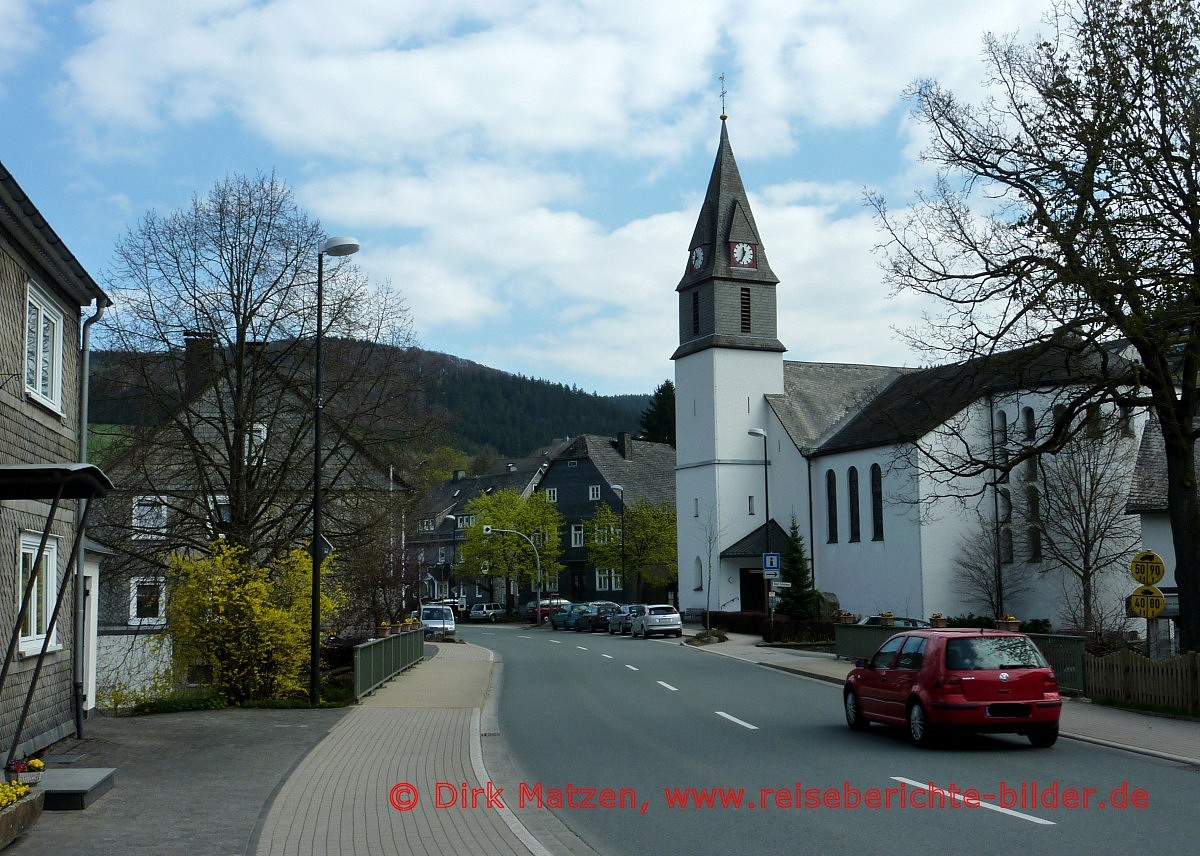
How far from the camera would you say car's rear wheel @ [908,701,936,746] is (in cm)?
1476

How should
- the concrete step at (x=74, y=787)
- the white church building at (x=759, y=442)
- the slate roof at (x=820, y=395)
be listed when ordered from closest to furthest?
the concrete step at (x=74, y=787), the white church building at (x=759, y=442), the slate roof at (x=820, y=395)

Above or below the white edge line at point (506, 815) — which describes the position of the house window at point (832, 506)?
above

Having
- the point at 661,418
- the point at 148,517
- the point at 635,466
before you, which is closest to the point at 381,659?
the point at 148,517

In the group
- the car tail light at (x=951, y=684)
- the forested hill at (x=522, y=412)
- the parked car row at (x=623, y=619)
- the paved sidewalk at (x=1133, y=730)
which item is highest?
the forested hill at (x=522, y=412)

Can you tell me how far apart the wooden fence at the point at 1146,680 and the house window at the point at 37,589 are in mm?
16131

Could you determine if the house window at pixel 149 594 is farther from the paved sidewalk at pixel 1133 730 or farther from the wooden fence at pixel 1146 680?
the wooden fence at pixel 1146 680

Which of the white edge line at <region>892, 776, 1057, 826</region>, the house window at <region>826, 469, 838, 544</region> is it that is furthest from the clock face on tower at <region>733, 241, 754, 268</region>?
the white edge line at <region>892, 776, 1057, 826</region>

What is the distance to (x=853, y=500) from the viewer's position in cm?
5594

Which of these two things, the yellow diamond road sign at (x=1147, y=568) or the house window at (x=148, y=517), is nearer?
the yellow diamond road sign at (x=1147, y=568)

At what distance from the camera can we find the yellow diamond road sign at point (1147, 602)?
18641 millimetres

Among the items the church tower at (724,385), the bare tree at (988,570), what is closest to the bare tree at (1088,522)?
the bare tree at (988,570)

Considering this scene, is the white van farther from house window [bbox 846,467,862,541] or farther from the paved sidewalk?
the paved sidewalk

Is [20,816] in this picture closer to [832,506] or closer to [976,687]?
[976,687]

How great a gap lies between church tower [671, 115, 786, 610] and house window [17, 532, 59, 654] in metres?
45.7
